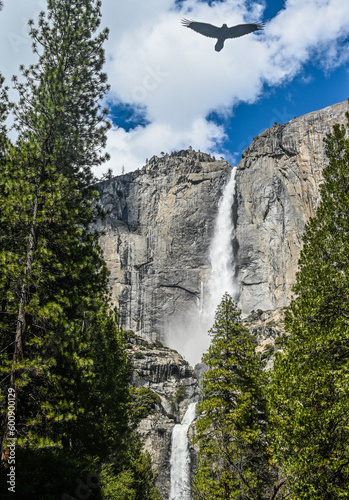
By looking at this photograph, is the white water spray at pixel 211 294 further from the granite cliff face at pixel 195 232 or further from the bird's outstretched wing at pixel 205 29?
the bird's outstretched wing at pixel 205 29

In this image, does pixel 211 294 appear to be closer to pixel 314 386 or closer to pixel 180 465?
pixel 180 465

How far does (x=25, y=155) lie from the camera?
10.6 meters

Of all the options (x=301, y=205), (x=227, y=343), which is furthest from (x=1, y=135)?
(x=301, y=205)

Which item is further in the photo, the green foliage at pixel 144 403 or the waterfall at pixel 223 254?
the waterfall at pixel 223 254

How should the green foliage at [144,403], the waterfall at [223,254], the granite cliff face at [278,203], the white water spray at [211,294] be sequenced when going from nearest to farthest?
the green foliage at [144,403] < the granite cliff face at [278,203] < the white water spray at [211,294] < the waterfall at [223,254]

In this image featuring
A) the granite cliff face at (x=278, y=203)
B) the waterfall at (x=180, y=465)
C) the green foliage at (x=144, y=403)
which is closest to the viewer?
the waterfall at (x=180, y=465)

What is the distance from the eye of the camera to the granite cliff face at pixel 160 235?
79812mm

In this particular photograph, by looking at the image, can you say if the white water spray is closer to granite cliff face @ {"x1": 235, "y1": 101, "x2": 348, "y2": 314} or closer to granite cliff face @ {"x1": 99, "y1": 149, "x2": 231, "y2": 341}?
A: granite cliff face @ {"x1": 99, "y1": 149, "x2": 231, "y2": 341}

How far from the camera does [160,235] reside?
84500 millimetres

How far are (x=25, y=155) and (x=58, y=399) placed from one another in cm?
653

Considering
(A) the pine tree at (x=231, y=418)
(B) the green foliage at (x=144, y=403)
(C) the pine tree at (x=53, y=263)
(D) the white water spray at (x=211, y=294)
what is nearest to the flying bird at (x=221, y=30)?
(C) the pine tree at (x=53, y=263)

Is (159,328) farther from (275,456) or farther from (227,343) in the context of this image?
(275,456)

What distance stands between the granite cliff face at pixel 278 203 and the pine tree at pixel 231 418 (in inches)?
1974

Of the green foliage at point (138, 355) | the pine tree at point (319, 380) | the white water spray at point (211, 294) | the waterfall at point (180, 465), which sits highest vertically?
the white water spray at point (211, 294)
